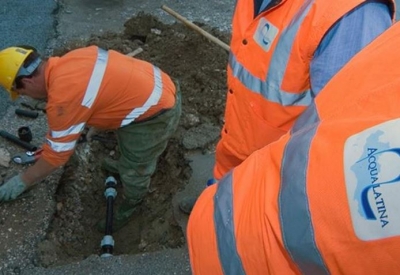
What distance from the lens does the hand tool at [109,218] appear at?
3.96 meters

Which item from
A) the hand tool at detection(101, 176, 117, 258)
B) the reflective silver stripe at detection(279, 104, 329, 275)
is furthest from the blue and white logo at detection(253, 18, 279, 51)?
the hand tool at detection(101, 176, 117, 258)

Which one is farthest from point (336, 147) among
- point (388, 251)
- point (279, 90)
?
point (279, 90)

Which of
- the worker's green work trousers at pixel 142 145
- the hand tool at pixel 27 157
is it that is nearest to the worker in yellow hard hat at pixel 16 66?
the worker's green work trousers at pixel 142 145

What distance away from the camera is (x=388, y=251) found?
117 centimetres

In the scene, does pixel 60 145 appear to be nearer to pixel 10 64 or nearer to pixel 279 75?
pixel 10 64

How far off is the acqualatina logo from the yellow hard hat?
262 centimetres

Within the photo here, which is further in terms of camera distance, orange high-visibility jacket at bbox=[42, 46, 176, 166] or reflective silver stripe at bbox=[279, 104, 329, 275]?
orange high-visibility jacket at bbox=[42, 46, 176, 166]

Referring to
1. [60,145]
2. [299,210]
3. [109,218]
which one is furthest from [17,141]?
[299,210]

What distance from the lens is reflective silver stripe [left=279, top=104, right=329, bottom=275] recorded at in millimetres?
1333

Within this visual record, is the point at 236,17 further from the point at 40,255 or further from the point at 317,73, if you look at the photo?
the point at 40,255

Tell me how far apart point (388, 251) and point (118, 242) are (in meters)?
3.38

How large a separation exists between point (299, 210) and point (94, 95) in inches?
93.0

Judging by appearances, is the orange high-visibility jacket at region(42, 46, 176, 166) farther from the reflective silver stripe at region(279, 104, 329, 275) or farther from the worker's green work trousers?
the reflective silver stripe at region(279, 104, 329, 275)

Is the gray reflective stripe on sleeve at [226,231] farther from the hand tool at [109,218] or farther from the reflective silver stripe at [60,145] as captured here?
the hand tool at [109,218]
